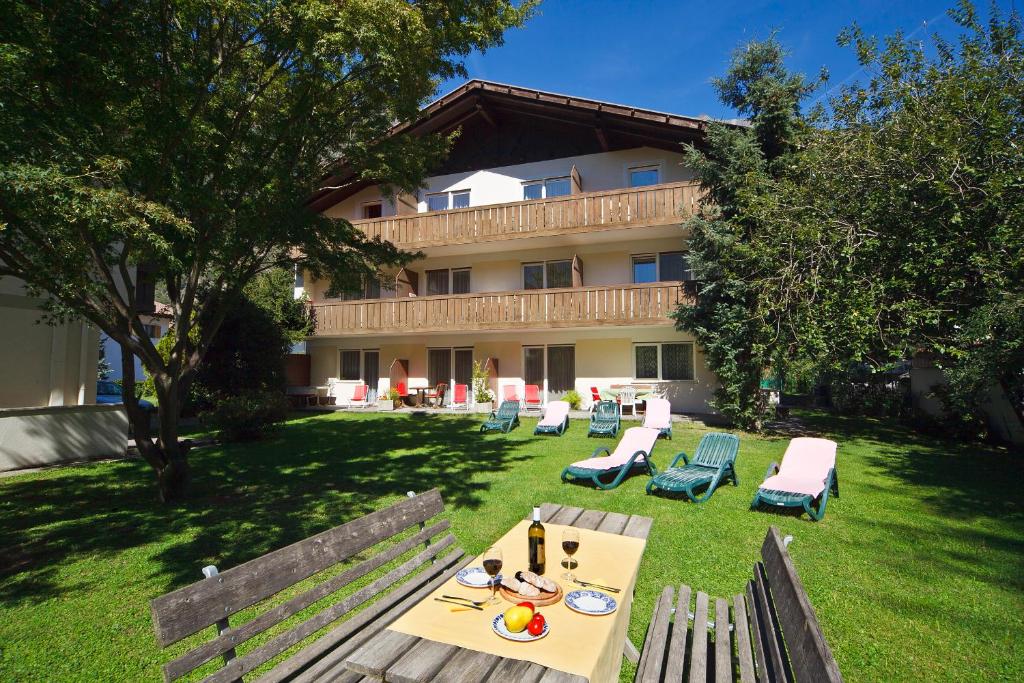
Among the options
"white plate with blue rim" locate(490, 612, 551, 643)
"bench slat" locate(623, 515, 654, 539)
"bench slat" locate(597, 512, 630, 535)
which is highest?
"white plate with blue rim" locate(490, 612, 551, 643)

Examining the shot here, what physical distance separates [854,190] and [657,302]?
5.90m

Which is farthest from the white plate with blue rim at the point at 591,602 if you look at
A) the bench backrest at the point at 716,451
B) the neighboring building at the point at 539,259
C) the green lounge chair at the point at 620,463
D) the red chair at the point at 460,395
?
the red chair at the point at 460,395

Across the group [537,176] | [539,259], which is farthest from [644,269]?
[537,176]

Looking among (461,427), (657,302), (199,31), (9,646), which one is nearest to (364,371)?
(461,427)

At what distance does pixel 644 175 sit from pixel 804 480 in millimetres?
13790

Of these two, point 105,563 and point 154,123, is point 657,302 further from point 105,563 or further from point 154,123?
point 105,563

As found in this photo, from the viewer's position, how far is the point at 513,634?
224 centimetres

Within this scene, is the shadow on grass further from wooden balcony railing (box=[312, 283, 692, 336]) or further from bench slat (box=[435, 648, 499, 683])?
wooden balcony railing (box=[312, 283, 692, 336])

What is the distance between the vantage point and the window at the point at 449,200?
2080cm

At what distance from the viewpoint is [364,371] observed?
70.8ft

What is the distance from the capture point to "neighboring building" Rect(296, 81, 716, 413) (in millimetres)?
16281

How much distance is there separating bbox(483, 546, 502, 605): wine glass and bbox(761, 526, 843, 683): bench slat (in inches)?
53.9

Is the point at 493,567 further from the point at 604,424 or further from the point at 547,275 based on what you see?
the point at 547,275

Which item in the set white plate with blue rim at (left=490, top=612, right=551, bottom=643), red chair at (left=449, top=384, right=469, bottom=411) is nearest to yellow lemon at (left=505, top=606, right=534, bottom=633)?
white plate with blue rim at (left=490, top=612, right=551, bottom=643)
